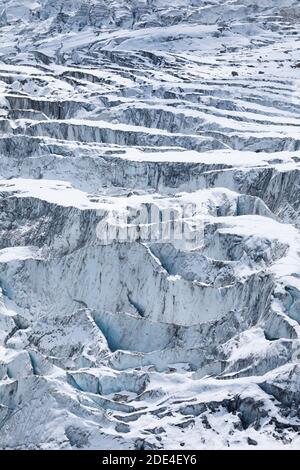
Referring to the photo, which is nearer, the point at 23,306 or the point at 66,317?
the point at 66,317

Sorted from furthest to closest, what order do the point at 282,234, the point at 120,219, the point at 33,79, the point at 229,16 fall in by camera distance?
1. the point at 229,16
2. the point at 33,79
3. the point at 120,219
4. the point at 282,234

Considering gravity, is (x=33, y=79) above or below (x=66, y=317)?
below

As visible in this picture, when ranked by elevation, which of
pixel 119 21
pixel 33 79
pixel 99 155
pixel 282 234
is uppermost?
pixel 282 234
